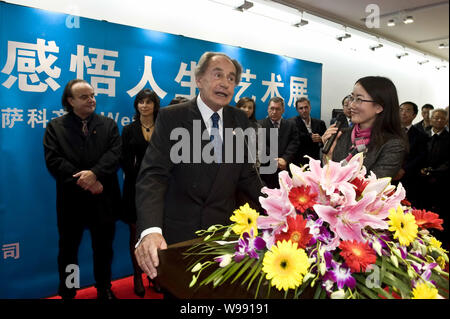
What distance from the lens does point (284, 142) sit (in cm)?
389

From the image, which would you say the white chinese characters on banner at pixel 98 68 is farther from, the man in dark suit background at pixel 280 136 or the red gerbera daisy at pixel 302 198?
the red gerbera daisy at pixel 302 198

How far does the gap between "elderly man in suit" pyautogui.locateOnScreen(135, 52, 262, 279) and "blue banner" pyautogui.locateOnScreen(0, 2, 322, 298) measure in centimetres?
176

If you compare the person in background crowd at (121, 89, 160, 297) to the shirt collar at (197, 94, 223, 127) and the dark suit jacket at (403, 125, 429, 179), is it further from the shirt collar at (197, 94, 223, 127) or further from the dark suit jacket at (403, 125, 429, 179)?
the dark suit jacket at (403, 125, 429, 179)

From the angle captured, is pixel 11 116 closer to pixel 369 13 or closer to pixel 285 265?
pixel 285 265

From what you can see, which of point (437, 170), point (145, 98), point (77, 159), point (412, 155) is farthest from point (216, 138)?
point (437, 170)

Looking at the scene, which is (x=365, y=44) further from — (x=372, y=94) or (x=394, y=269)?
(x=394, y=269)

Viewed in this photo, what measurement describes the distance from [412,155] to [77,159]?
3.52 meters

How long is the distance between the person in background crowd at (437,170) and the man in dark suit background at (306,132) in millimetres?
1281

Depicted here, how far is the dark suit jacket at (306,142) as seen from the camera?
4.11 m

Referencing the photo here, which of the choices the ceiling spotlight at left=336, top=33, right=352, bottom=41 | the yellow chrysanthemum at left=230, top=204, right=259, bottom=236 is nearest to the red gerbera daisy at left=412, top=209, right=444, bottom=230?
the yellow chrysanthemum at left=230, top=204, right=259, bottom=236

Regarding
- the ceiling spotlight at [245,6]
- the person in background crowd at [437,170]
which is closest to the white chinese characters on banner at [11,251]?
the ceiling spotlight at [245,6]

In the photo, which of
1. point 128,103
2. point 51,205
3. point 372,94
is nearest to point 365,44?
point 128,103

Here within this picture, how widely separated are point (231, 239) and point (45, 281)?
264cm

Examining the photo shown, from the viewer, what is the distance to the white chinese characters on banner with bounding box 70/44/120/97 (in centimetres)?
298
